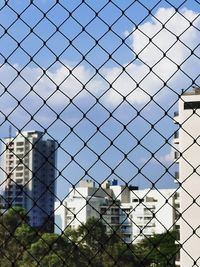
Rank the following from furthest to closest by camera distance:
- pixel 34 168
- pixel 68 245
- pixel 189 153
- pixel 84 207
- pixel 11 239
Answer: pixel 189 153, pixel 68 245, pixel 11 239, pixel 34 168, pixel 84 207

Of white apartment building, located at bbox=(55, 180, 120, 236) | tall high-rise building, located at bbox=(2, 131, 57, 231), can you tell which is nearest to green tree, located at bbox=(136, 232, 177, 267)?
white apartment building, located at bbox=(55, 180, 120, 236)

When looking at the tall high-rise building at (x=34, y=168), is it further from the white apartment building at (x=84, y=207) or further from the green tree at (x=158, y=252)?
the green tree at (x=158, y=252)

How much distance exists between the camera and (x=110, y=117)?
58.6 inches

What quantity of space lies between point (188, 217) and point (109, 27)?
15.1 meters

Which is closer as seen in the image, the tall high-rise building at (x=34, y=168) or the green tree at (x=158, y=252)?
the tall high-rise building at (x=34, y=168)

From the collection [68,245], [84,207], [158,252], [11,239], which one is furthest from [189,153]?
[84,207]

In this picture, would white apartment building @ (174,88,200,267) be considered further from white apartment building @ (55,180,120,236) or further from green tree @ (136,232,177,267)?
white apartment building @ (55,180,120,236)

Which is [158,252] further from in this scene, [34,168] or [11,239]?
[11,239]

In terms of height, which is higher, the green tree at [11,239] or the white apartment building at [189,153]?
the white apartment building at [189,153]

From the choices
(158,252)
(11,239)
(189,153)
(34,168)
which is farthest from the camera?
(189,153)

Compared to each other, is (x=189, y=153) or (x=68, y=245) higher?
(x=189, y=153)

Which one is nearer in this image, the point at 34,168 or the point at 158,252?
the point at 158,252

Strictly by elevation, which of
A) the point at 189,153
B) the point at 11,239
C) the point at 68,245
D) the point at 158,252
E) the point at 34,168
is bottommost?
the point at 158,252

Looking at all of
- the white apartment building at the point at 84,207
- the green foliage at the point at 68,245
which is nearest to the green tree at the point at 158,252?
the green foliage at the point at 68,245
